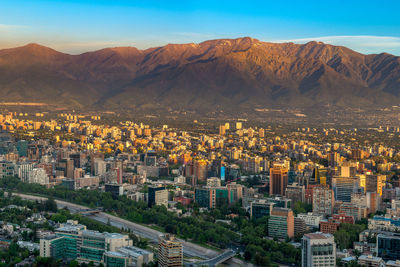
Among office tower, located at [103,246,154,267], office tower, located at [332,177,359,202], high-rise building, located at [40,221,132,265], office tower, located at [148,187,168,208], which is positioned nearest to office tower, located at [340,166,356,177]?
office tower, located at [332,177,359,202]

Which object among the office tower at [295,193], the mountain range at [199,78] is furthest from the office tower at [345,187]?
the mountain range at [199,78]

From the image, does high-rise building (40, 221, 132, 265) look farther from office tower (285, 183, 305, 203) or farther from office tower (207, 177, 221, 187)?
office tower (207, 177, 221, 187)

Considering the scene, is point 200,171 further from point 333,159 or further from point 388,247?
point 388,247

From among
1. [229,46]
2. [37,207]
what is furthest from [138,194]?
[229,46]

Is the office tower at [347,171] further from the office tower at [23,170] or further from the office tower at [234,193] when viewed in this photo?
the office tower at [23,170]

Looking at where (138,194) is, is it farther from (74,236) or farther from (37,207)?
(74,236)

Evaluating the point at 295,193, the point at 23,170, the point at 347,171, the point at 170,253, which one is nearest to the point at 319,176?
the point at 347,171
